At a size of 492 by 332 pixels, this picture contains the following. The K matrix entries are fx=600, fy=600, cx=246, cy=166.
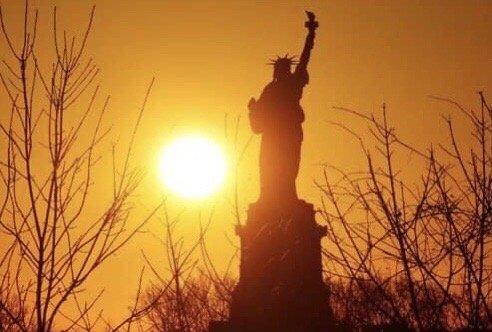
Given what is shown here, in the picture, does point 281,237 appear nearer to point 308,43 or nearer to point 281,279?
point 281,279

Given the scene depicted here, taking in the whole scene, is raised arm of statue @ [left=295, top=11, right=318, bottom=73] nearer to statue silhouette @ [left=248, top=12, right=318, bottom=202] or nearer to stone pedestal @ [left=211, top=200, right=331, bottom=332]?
statue silhouette @ [left=248, top=12, right=318, bottom=202]

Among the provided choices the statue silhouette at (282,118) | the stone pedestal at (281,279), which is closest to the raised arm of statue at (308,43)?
the statue silhouette at (282,118)

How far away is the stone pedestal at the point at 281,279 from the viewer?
332 inches

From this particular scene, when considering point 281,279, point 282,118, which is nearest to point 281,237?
point 281,279

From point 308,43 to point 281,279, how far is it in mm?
3918

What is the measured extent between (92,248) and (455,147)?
7.16 feet

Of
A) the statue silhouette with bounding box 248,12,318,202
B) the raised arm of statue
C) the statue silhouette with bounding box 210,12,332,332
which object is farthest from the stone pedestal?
the raised arm of statue

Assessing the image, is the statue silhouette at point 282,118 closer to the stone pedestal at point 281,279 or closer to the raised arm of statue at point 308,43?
the raised arm of statue at point 308,43

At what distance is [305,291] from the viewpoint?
→ 28.5 feet

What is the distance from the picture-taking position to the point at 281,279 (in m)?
8.76

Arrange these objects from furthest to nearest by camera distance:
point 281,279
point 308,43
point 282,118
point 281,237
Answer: point 282,118 → point 308,43 → point 281,237 → point 281,279

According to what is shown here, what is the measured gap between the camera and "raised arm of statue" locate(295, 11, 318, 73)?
32.2ft

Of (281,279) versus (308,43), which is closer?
(281,279)

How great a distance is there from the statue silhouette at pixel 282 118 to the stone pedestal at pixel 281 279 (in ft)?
2.92
